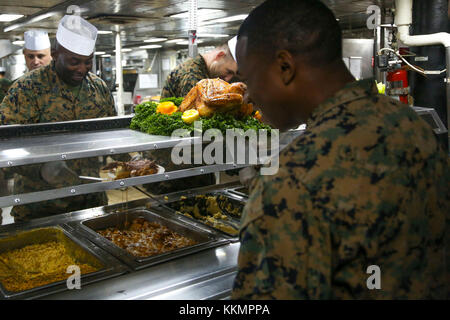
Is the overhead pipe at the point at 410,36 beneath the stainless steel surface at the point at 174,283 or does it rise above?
above

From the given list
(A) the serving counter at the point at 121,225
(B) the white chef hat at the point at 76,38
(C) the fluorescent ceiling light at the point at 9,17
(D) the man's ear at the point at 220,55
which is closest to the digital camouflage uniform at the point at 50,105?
(B) the white chef hat at the point at 76,38

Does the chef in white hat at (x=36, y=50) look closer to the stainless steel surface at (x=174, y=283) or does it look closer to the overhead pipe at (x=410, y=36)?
the stainless steel surface at (x=174, y=283)

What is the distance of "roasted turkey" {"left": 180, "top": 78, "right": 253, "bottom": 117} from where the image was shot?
198 centimetres

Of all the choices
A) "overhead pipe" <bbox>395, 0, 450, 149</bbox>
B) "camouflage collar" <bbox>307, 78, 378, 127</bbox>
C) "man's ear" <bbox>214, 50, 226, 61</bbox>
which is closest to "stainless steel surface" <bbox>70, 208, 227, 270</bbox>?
"camouflage collar" <bbox>307, 78, 378, 127</bbox>

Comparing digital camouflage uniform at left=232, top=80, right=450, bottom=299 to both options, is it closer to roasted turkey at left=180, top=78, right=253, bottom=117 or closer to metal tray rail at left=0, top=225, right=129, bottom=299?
Answer: metal tray rail at left=0, top=225, right=129, bottom=299

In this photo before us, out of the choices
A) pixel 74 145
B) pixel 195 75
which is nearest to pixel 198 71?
pixel 195 75

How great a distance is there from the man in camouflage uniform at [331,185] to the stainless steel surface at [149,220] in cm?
88

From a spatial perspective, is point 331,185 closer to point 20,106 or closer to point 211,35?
point 20,106

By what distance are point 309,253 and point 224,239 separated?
1123 mm

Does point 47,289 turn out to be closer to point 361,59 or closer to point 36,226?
point 36,226

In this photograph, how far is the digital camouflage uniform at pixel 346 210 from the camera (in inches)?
33.1

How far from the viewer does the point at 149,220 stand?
2297mm

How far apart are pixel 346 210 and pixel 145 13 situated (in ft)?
24.2

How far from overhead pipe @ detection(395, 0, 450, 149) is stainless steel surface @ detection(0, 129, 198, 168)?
3.70 meters
